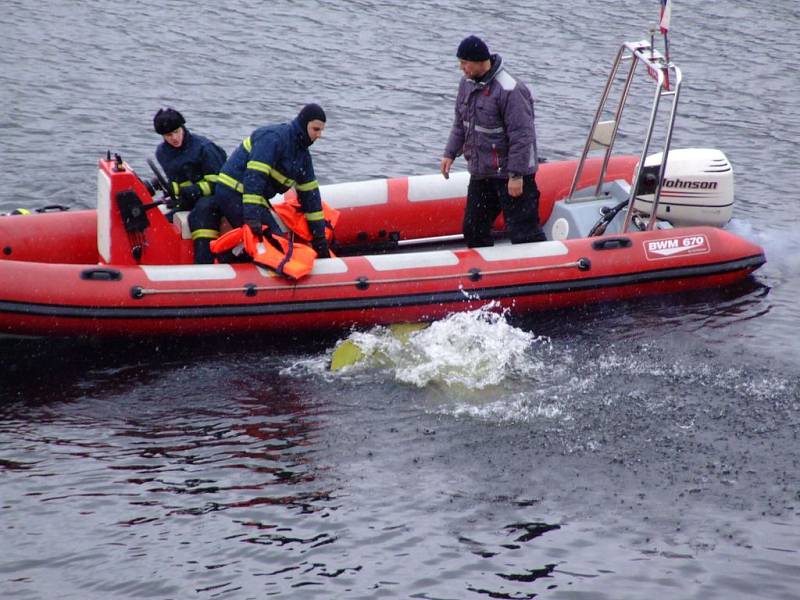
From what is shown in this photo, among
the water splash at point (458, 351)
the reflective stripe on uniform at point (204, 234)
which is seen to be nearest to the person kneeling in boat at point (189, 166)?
the reflective stripe on uniform at point (204, 234)

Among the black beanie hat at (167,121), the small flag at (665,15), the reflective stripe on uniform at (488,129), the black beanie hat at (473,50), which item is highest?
the small flag at (665,15)

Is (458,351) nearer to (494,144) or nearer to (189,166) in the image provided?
(494,144)

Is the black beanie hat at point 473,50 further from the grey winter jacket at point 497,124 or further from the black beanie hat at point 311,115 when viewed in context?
the black beanie hat at point 311,115

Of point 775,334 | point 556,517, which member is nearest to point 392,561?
point 556,517

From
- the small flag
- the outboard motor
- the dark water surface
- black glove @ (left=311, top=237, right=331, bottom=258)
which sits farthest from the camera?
the outboard motor

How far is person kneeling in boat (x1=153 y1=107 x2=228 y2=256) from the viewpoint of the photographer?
7.30 m

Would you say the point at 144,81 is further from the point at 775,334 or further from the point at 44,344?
the point at 775,334

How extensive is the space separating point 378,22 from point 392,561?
1022 centimetres

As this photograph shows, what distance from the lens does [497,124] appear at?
7.39 meters

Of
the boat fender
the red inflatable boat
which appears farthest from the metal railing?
the boat fender

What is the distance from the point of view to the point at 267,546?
5395mm

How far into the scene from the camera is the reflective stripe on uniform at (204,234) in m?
7.45

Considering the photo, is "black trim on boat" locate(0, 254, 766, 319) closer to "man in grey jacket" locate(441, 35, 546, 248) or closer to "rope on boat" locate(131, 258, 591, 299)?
"rope on boat" locate(131, 258, 591, 299)

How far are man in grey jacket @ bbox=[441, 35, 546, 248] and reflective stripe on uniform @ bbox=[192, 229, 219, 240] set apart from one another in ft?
5.21
